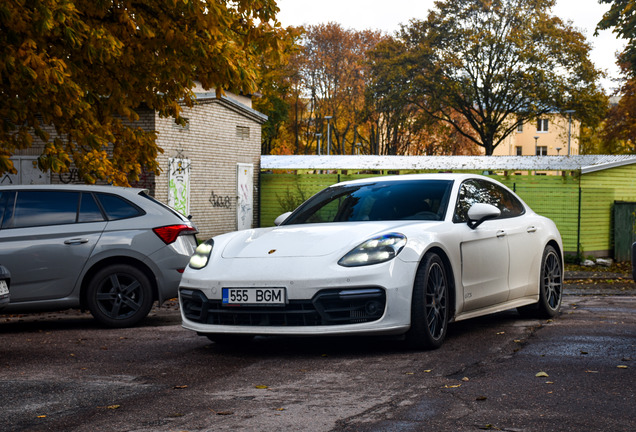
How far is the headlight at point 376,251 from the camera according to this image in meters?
6.45

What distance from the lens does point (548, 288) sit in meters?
8.95

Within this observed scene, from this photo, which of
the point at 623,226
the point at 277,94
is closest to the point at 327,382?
the point at 623,226

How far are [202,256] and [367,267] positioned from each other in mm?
1449

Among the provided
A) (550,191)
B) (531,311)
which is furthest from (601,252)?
(531,311)

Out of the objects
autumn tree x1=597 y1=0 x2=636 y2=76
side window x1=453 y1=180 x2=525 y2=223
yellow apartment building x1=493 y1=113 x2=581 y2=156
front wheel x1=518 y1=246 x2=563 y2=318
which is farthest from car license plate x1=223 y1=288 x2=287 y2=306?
yellow apartment building x1=493 y1=113 x2=581 y2=156

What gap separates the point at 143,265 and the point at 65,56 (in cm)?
389

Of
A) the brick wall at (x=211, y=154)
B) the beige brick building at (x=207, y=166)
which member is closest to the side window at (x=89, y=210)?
the beige brick building at (x=207, y=166)

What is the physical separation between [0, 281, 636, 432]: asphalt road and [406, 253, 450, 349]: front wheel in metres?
0.13

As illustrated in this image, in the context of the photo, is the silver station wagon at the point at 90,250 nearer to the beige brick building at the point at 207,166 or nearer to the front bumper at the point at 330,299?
the front bumper at the point at 330,299

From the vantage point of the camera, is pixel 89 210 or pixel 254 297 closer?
pixel 254 297

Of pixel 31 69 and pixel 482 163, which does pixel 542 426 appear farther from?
pixel 482 163

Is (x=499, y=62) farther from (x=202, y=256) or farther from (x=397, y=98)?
(x=202, y=256)

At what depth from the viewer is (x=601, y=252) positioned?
21422 mm

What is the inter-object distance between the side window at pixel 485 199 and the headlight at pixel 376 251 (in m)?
1.03
